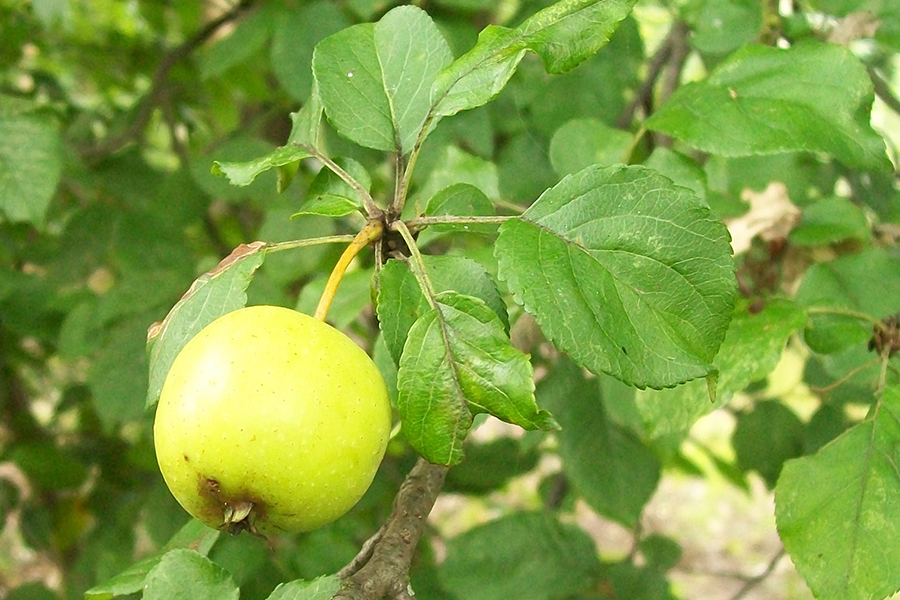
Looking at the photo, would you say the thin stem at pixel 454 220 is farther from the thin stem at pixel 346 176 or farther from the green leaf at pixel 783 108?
the green leaf at pixel 783 108

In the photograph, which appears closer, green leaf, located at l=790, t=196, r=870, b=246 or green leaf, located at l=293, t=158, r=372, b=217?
green leaf, located at l=293, t=158, r=372, b=217

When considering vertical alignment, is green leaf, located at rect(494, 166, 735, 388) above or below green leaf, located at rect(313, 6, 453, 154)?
below

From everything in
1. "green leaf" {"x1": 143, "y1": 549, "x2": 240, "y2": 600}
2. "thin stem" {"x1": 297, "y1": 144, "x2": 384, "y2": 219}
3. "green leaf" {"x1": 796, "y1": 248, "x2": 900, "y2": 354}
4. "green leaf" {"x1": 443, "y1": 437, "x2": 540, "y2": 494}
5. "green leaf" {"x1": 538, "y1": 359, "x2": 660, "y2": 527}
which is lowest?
"green leaf" {"x1": 443, "y1": 437, "x2": 540, "y2": 494}

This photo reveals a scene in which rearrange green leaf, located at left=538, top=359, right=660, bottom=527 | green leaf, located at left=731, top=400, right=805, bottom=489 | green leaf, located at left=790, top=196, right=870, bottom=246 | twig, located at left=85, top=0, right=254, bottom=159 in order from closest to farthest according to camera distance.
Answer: green leaf, located at left=790, top=196, right=870, bottom=246
green leaf, located at left=538, top=359, right=660, bottom=527
green leaf, located at left=731, top=400, right=805, bottom=489
twig, located at left=85, top=0, right=254, bottom=159

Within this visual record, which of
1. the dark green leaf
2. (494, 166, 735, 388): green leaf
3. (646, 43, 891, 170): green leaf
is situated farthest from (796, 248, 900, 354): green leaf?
the dark green leaf

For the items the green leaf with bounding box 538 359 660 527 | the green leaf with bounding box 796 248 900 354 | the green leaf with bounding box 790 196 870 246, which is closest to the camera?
the green leaf with bounding box 796 248 900 354

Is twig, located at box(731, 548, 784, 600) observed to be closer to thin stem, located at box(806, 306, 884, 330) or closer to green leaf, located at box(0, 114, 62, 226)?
thin stem, located at box(806, 306, 884, 330)

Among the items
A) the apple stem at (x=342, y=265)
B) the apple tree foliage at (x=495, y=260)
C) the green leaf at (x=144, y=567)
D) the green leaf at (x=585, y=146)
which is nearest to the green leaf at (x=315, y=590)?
the apple tree foliage at (x=495, y=260)

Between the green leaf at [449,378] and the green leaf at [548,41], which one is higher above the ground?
the green leaf at [548,41]

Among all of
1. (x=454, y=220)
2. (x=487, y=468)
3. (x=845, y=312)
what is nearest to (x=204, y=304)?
(x=454, y=220)
